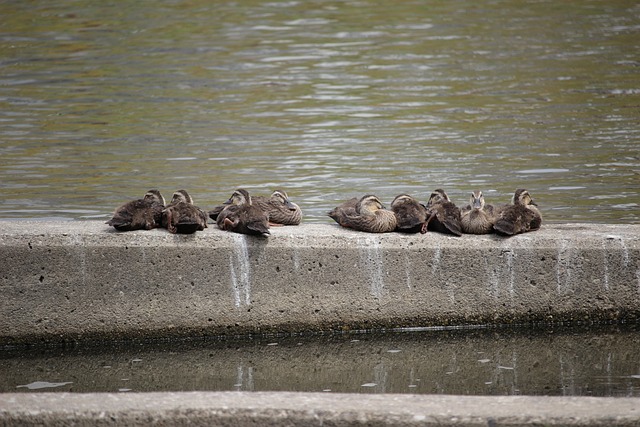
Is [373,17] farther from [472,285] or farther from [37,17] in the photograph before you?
[472,285]

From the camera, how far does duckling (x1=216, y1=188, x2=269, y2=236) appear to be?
30.1ft

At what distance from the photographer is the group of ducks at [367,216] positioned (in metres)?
9.27

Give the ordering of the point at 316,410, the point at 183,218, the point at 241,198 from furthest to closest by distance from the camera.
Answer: the point at 241,198
the point at 183,218
the point at 316,410

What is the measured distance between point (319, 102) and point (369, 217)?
39.9ft

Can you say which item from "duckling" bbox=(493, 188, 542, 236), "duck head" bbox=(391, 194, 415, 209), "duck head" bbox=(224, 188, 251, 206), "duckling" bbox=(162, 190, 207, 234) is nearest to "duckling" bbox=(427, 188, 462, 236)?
"duck head" bbox=(391, 194, 415, 209)

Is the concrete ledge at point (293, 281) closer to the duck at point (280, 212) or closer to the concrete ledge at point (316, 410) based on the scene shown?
the duck at point (280, 212)

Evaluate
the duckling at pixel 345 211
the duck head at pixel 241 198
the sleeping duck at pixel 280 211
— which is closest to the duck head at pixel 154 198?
the duck head at pixel 241 198

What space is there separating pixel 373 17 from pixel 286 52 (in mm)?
5104

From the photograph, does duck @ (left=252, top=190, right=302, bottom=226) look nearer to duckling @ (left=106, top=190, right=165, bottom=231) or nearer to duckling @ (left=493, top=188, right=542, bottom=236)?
duckling @ (left=106, top=190, right=165, bottom=231)

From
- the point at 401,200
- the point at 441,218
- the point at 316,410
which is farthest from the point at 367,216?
the point at 316,410

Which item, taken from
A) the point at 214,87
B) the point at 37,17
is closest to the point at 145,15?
the point at 37,17

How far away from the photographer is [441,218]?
31.3ft

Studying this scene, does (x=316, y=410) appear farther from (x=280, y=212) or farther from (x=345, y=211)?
(x=280, y=212)

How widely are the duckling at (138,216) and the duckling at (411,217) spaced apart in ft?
6.80
